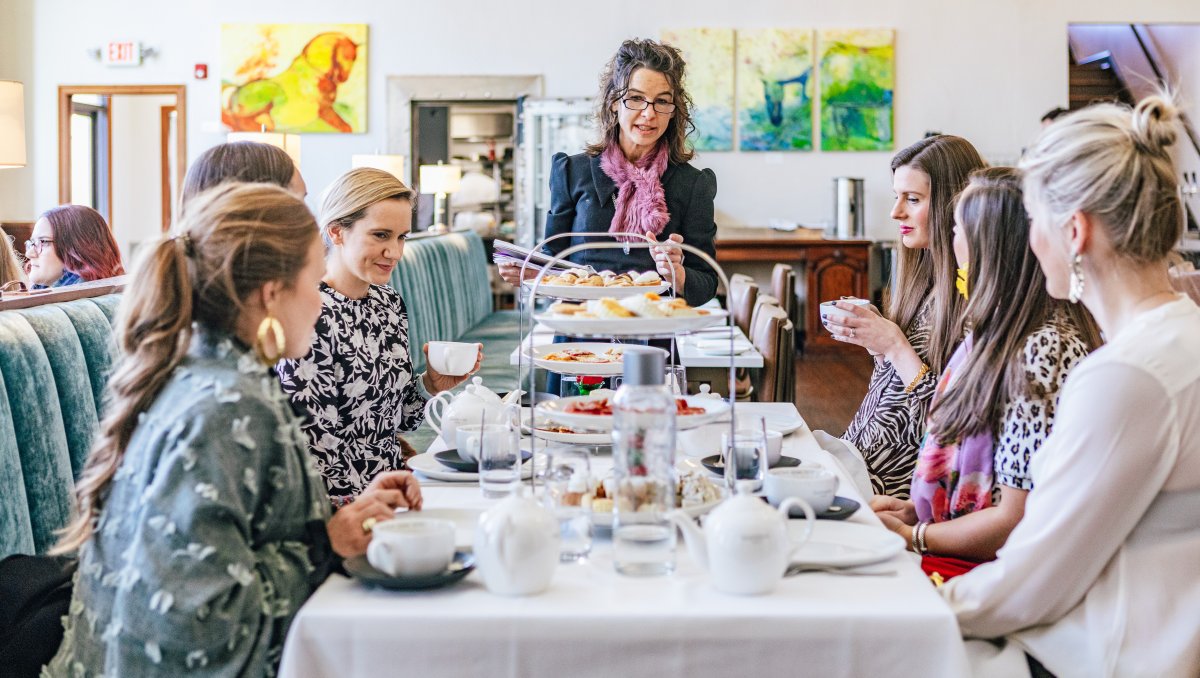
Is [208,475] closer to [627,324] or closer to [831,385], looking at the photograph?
[627,324]

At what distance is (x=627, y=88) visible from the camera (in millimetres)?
2885

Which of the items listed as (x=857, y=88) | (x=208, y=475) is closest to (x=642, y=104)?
(x=208, y=475)

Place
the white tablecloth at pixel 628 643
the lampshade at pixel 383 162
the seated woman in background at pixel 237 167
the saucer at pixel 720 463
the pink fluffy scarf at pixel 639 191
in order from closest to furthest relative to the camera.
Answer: the white tablecloth at pixel 628 643
the saucer at pixel 720 463
the seated woman in background at pixel 237 167
the pink fluffy scarf at pixel 639 191
the lampshade at pixel 383 162

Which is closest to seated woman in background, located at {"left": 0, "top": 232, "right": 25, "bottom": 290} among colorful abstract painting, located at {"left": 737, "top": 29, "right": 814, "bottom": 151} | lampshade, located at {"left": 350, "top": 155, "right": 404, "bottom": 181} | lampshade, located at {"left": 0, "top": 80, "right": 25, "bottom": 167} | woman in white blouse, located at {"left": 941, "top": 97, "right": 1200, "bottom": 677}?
lampshade, located at {"left": 0, "top": 80, "right": 25, "bottom": 167}

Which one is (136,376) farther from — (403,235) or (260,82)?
(260,82)

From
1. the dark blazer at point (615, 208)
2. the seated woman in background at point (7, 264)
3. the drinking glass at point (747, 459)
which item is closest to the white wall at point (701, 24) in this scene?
the seated woman in background at point (7, 264)

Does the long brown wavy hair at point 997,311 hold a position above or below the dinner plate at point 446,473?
above

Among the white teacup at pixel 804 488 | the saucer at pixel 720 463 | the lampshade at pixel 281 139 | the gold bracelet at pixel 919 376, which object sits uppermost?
the lampshade at pixel 281 139

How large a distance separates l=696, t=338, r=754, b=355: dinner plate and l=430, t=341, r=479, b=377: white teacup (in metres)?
1.63

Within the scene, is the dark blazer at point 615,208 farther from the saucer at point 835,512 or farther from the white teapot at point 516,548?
the white teapot at point 516,548

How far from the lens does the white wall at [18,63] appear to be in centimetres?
1032

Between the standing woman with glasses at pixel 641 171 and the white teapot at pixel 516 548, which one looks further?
the standing woman with glasses at pixel 641 171

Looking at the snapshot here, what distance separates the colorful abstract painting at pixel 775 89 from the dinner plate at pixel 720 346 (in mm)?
6199

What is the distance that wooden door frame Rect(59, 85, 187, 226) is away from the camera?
10312 mm
